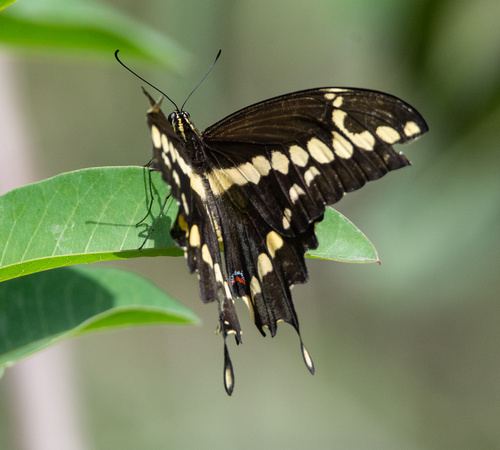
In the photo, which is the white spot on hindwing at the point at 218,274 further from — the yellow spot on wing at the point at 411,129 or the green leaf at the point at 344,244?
the yellow spot on wing at the point at 411,129

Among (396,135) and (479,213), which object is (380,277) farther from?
(396,135)

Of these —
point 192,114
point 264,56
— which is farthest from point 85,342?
point 264,56

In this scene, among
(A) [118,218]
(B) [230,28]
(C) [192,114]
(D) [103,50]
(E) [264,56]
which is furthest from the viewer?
(E) [264,56]

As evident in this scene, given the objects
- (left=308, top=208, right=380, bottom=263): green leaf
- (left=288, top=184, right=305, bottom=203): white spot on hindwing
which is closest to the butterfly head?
(left=288, top=184, right=305, bottom=203): white spot on hindwing

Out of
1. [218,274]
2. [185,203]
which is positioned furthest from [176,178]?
[218,274]

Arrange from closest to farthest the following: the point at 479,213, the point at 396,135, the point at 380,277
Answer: the point at 396,135 < the point at 479,213 < the point at 380,277

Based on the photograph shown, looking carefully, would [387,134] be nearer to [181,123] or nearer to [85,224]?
[181,123]
